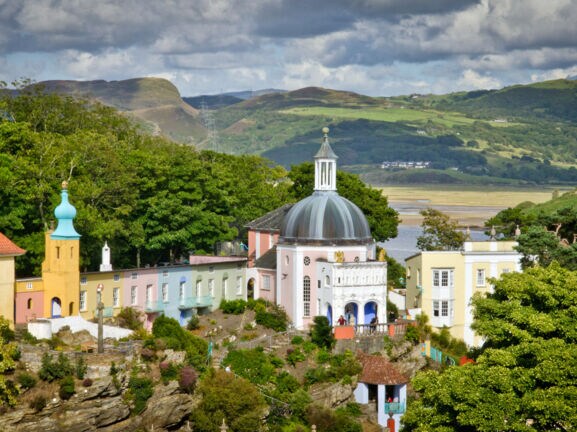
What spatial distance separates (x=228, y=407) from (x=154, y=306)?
612 inches

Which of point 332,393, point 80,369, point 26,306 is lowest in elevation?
point 332,393

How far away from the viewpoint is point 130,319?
6988cm

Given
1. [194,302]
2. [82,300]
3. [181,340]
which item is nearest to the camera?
[181,340]

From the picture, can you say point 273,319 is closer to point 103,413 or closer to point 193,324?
point 193,324

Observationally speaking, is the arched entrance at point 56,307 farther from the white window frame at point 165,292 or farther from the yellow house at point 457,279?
the yellow house at point 457,279

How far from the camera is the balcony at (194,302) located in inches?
2990

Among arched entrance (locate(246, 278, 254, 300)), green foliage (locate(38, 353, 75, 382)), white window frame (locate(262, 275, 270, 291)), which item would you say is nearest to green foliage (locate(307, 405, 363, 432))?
green foliage (locate(38, 353, 75, 382))

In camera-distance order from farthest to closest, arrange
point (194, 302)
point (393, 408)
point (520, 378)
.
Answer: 1. point (194, 302)
2. point (393, 408)
3. point (520, 378)

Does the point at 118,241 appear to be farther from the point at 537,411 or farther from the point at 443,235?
the point at 537,411

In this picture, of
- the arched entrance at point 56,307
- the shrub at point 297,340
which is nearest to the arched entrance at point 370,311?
the shrub at point 297,340

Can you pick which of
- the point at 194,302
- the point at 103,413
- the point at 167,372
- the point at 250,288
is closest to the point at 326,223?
the point at 250,288

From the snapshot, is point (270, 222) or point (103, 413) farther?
point (270, 222)

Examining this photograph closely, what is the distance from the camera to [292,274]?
77250 mm

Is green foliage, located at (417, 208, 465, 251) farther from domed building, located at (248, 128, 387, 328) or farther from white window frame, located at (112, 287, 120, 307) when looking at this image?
white window frame, located at (112, 287, 120, 307)
